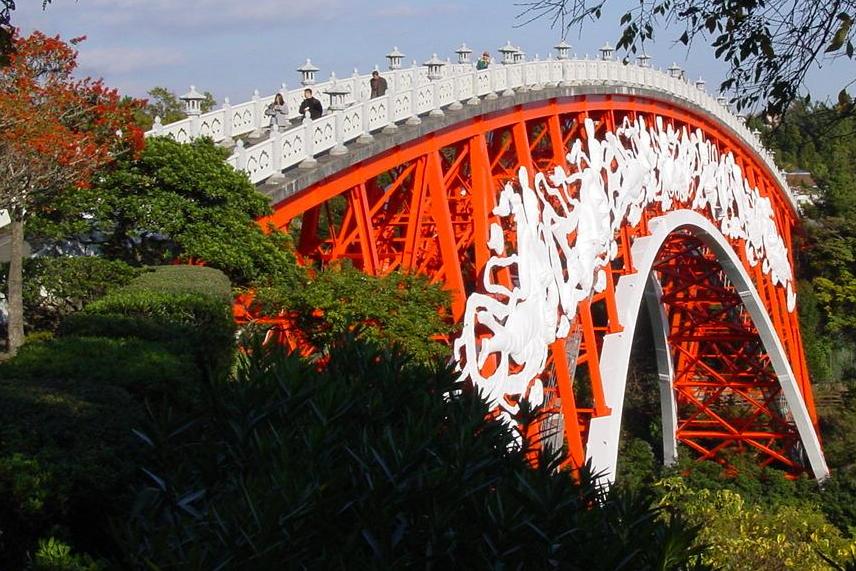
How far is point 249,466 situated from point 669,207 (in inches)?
821

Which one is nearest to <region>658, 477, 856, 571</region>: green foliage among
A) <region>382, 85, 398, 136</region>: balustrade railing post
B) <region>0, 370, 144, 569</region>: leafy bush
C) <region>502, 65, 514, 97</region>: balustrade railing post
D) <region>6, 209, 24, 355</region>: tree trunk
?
<region>382, 85, 398, 136</region>: balustrade railing post

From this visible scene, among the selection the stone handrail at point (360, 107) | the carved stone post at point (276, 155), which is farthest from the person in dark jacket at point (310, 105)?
the carved stone post at point (276, 155)

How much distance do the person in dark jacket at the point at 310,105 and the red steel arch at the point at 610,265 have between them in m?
1.18

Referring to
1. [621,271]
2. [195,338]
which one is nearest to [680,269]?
[621,271]

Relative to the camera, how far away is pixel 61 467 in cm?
469

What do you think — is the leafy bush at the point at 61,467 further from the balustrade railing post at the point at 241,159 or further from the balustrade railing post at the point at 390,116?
the balustrade railing post at the point at 390,116

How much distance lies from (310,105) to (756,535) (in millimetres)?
7442

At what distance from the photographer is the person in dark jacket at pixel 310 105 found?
598 inches

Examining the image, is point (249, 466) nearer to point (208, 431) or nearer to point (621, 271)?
point (208, 431)

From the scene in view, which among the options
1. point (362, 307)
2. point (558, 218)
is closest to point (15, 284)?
point (362, 307)

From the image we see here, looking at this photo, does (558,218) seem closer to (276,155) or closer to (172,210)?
(276,155)

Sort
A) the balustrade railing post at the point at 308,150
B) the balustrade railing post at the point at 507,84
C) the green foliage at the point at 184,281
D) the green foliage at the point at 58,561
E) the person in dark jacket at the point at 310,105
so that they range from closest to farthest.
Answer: the green foliage at the point at 58,561 < the green foliage at the point at 184,281 < the balustrade railing post at the point at 308,150 < the person in dark jacket at the point at 310,105 < the balustrade railing post at the point at 507,84

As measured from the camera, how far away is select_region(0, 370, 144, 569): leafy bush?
4516 mm

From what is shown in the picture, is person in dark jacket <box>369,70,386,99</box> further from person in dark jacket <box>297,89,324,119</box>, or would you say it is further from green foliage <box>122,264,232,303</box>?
green foliage <box>122,264,232,303</box>
